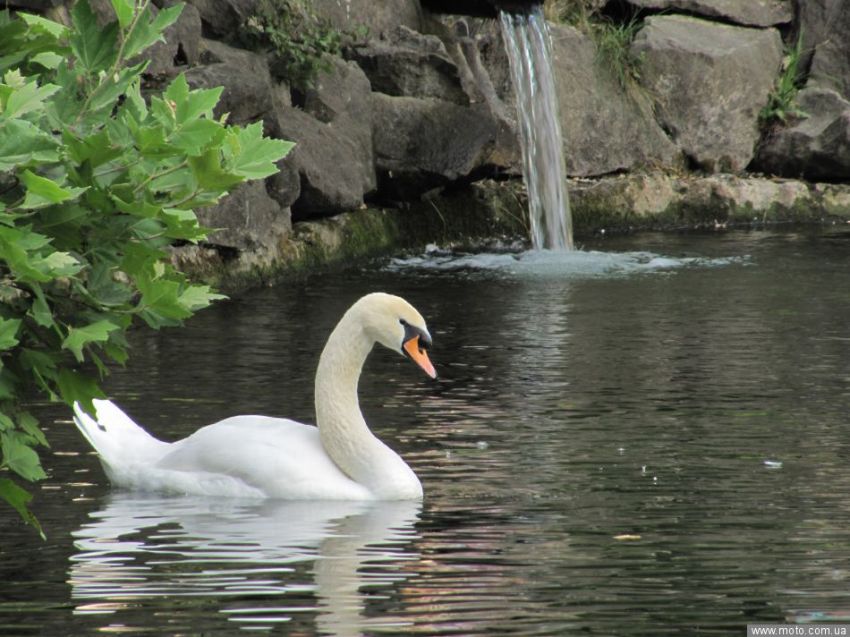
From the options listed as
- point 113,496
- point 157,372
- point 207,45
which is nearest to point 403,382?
point 157,372

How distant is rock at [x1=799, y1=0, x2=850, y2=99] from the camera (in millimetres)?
19062

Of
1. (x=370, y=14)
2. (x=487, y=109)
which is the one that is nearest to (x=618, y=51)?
(x=487, y=109)

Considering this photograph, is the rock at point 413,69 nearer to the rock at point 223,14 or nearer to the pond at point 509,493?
the rock at point 223,14

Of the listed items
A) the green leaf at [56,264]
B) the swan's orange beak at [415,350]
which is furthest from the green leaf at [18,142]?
the swan's orange beak at [415,350]

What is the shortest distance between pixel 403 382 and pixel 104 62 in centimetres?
519

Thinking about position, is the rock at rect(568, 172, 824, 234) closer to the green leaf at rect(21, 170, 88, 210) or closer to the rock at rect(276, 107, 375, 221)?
the rock at rect(276, 107, 375, 221)

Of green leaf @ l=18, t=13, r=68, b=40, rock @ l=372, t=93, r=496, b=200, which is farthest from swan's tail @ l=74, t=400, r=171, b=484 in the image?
rock @ l=372, t=93, r=496, b=200

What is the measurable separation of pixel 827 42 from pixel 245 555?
14626mm

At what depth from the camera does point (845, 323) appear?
1111 cm

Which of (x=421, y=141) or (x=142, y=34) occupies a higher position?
(x=142, y=34)

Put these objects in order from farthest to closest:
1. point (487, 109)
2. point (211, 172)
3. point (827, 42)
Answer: point (827, 42), point (487, 109), point (211, 172)

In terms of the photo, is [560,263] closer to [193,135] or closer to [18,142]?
[193,135]

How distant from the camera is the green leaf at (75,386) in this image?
4430mm

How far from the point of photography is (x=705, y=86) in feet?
59.4
